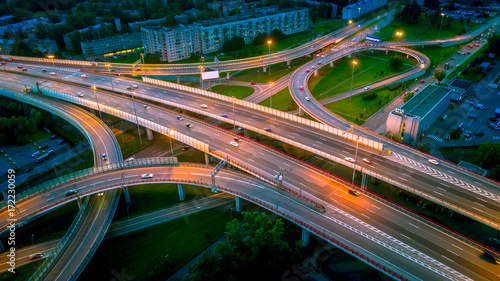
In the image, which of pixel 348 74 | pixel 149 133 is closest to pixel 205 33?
pixel 348 74

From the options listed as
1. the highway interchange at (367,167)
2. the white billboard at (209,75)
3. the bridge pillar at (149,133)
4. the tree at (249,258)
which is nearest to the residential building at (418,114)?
the highway interchange at (367,167)

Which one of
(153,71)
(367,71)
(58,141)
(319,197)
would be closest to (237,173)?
(319,197)

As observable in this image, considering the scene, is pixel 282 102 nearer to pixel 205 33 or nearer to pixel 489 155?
pixel 489 155

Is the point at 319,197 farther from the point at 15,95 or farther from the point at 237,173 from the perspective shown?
the point at 15,95

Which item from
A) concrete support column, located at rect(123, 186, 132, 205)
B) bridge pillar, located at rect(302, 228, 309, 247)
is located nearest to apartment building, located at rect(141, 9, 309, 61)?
concrete support column, located at rect(123, 186, 132, 205)

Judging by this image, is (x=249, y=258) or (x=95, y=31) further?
(x=95, y=31)

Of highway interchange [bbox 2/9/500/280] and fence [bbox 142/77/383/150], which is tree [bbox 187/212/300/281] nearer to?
highway interchange [bbox 2/9/500/280]
